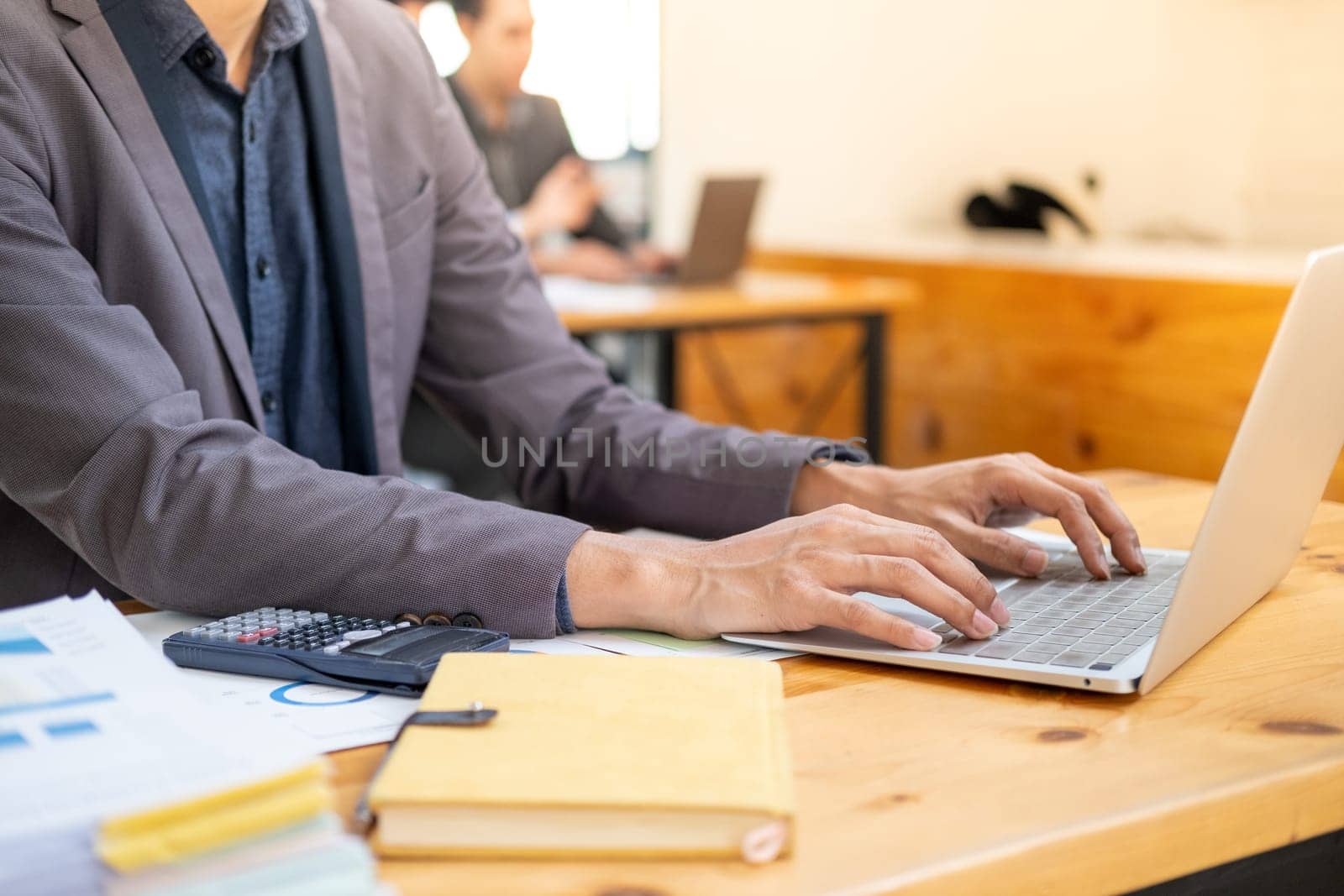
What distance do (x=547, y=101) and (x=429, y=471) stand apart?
1.20 meters

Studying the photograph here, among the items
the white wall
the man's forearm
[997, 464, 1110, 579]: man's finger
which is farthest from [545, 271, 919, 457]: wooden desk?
the man's forearm

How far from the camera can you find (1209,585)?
0.76 metres

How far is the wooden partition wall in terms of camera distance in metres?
2.75

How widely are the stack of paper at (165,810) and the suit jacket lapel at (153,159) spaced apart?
0.58 m

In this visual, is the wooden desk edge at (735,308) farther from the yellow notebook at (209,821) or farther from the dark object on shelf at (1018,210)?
the yellow notebook at (209,821)

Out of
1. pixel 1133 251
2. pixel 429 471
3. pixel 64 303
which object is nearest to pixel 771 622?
pixel 64 303

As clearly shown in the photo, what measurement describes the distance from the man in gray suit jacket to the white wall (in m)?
2.70

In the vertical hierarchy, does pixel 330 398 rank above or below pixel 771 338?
above

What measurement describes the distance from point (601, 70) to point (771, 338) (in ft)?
3.51

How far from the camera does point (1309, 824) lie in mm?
638

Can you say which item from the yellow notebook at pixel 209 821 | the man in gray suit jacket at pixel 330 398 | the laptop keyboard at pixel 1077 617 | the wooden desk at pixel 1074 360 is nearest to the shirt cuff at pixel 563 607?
the man in gray suit jacket at pixel 330 398

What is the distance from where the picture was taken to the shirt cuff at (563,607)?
828 mm

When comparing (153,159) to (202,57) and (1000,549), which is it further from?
(1000,549)

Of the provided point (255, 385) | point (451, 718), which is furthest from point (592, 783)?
point (255, 385)
